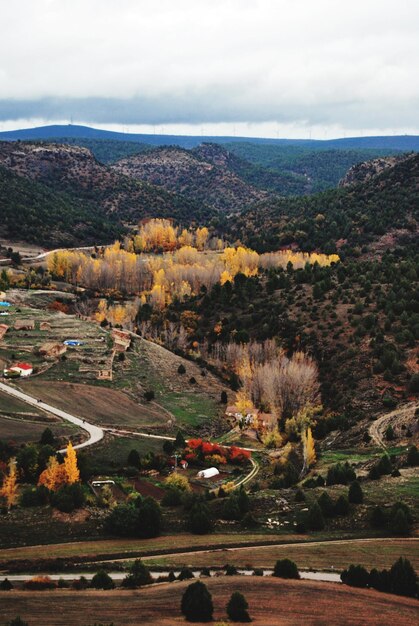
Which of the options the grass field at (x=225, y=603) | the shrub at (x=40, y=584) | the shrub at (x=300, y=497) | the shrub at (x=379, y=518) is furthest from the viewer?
the shrub at (x=300, y=497)

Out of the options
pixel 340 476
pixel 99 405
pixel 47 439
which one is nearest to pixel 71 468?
pixel 47 439

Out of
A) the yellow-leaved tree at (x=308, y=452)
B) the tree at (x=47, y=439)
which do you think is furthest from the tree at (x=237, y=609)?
the tree at (x=47, y=439)

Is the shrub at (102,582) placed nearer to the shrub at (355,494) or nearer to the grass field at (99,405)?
the shrub at (355,494)

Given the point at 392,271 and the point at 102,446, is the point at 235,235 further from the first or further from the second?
the point at 102,446

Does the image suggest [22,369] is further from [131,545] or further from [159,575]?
[159,575]

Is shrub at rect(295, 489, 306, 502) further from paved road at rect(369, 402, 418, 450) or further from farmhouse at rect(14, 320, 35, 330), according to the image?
farmhouse at rect(14, 320, 35, 330)

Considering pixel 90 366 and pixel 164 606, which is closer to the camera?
pixel 164 606

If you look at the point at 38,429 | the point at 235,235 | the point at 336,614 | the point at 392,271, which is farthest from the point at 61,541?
the point at 235,235
